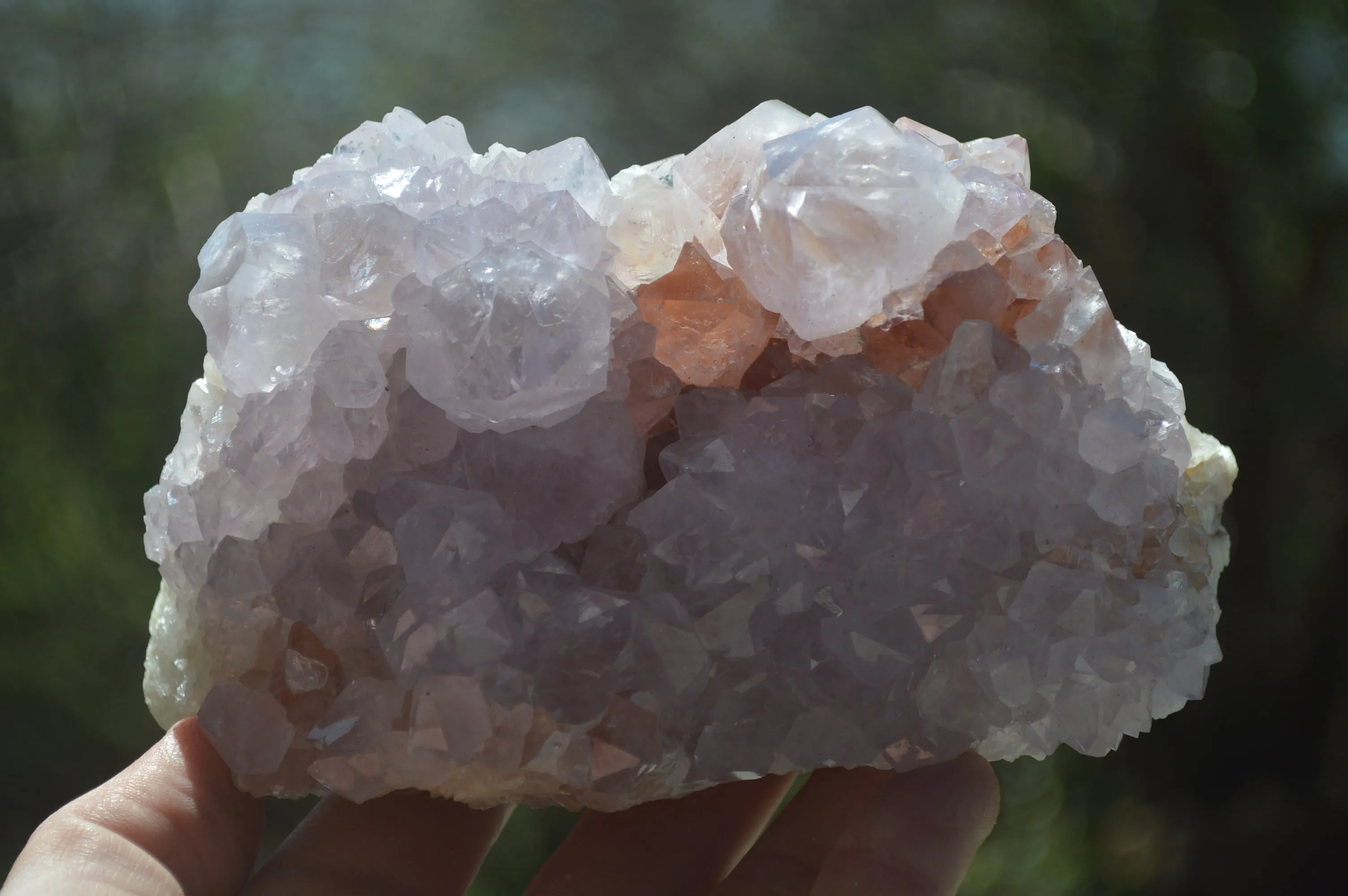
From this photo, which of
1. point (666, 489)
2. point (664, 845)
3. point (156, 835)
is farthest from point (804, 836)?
point (156, 835)

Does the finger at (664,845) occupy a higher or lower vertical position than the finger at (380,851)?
lower

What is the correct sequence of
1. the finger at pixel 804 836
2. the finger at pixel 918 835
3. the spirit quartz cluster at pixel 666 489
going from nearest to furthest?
the spirit quartz cluster at pixel 666 489 → the finger at pixel 918 835 → the finger at pixel 804 836

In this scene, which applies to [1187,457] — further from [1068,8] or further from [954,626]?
[1068,8]

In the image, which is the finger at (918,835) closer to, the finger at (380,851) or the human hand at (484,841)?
the human hand at (484,841)

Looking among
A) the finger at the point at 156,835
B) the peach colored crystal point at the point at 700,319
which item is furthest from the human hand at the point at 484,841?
the peach colored crystal point at the point at 700,319

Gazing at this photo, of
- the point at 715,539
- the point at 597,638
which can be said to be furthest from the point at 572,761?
the point at 715,539

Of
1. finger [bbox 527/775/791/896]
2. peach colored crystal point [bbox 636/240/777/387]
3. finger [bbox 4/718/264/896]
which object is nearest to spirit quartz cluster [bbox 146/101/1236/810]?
peach colored crystal point [bbox 636/240/777/387]
